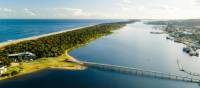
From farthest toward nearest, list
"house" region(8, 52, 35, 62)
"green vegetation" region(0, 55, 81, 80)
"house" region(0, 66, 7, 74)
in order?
"house" region(8, 52, 35, 62) → "green vegetation" region(0, 55, 81, 80) → "house" region(0, 66, 7, 74)

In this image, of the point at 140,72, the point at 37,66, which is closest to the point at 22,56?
the point at 37,66

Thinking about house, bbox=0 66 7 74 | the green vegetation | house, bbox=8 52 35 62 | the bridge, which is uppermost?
house, bbox=8 52 35 62

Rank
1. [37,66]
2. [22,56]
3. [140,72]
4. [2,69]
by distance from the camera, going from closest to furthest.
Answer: [2,69] < [140,72] < [37,66] < [22,56]

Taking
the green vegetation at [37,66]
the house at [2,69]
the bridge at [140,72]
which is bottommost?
the bridge at [140,72]

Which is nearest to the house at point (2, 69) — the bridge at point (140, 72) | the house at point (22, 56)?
the house at point (22, 56)

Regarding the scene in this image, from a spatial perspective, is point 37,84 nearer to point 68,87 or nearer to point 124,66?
point 68,87

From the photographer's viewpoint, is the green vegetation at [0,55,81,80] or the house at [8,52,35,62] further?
the house at [8,52,35,62]

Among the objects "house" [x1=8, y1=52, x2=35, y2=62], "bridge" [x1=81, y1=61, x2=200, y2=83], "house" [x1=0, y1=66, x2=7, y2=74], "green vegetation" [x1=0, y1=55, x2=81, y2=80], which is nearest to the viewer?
"house" [x1=0, y1=66, x2=7, y2=74]

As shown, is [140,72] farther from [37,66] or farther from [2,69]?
[2,69]

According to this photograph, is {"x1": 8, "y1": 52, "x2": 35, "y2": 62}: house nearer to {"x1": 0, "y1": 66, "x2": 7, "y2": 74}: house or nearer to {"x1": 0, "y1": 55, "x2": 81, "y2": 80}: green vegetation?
{"x1": 0, "y1": 55, "x2": 81, "y2": 80}: green vegetation

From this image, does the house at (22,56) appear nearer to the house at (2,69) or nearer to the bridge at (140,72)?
the house at (2,69)

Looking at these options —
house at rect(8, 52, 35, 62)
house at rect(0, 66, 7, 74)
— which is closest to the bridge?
house at rect(8, 52, 35, 62)
